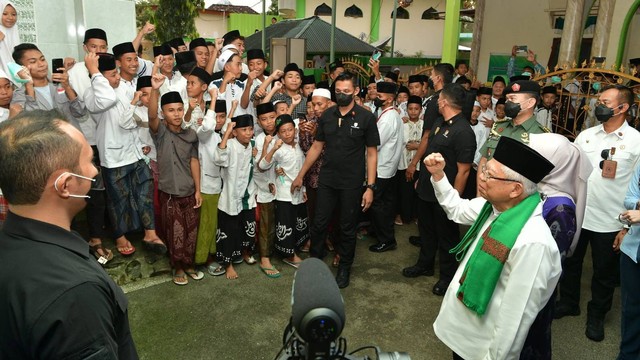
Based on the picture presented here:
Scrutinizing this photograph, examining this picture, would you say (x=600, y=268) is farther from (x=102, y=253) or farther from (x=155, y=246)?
(x=102, y=253)

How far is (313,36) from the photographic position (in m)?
14.5

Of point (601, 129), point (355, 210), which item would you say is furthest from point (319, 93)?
point (601, 129)

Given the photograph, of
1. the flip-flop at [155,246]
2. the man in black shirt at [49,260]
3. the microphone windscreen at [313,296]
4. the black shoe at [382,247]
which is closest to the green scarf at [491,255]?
the microphone windscreen at [313,296]

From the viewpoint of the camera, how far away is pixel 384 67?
15766 mm

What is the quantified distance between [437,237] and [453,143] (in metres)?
1.05

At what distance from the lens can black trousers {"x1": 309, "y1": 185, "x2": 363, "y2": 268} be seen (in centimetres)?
440

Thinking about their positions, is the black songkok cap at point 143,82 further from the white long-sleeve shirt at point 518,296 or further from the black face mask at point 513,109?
the white long-sleeve shirt at point 518,296

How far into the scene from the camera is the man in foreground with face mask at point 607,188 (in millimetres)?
3676

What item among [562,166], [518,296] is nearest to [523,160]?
[518,296]

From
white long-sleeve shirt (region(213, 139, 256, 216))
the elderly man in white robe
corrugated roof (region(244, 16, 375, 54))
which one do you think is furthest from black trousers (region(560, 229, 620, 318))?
corrugated roof (region(244, 16, 375, 54))

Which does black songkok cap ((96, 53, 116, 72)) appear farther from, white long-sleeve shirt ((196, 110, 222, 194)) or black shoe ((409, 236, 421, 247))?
black shoe ((409, 236, 421, 247))

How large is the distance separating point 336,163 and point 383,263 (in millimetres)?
1391

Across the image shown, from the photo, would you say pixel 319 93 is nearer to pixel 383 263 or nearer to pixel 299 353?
pixel 383 263

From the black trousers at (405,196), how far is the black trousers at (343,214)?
1.65 metres
